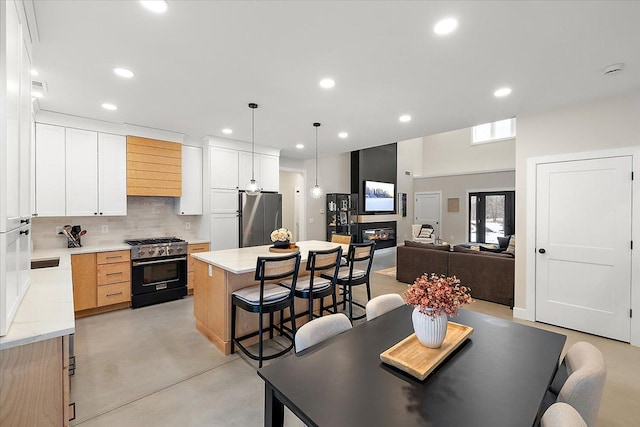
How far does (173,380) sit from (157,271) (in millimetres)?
2201

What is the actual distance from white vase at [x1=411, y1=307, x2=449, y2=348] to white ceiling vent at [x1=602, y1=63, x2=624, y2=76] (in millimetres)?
2739

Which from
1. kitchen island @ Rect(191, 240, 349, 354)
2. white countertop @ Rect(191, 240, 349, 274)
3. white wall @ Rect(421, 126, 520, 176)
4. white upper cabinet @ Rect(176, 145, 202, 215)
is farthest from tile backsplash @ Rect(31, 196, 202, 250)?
white wall @ Rect(421, 126, 520, 176)

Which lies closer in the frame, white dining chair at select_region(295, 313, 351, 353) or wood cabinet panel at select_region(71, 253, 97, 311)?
white dining chair at select_region(295, 313, 351, 353)

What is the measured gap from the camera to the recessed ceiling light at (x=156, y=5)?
167 cm

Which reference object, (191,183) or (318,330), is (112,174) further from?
(318,330)

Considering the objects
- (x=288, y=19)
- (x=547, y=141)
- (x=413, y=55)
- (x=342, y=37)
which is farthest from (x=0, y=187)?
(x=547, y=141)

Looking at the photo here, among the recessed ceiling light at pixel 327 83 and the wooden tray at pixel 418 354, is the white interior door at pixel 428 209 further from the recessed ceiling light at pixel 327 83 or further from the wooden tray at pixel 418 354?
the wooden tray at pixel 418 354

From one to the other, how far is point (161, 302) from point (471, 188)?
905 cm

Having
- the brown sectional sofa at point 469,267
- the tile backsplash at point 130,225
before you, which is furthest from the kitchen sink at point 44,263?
the brown sectional sofa at point 469,267

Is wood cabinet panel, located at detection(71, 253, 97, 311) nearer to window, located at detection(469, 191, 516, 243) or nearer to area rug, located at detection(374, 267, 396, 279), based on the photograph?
area rug, located at detection(374, 267, 396, 279)

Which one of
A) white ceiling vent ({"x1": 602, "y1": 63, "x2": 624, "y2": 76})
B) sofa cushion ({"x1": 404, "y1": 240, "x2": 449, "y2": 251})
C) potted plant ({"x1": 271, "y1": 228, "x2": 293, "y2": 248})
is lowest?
sofa cushion ({"x1": 404, "y1": 240, "x2": 449, "y2": 251})

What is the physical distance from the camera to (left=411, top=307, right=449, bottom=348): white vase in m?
1.38

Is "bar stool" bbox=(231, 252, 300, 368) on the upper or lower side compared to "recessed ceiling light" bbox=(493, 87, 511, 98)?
lower

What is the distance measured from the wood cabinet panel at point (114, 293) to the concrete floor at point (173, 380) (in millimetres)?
323
